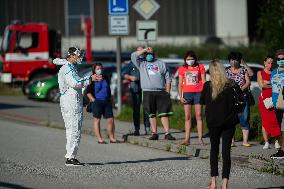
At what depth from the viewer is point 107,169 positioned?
50.2 ft

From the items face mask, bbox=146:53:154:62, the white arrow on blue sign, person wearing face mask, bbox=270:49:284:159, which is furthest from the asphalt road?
the white arrow on blue sign

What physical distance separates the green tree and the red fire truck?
34.7 ft

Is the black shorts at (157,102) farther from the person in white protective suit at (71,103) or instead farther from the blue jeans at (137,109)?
the person in white protective suit at (71,103)

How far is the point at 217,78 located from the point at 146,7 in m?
10.1

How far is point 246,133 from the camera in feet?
58.2

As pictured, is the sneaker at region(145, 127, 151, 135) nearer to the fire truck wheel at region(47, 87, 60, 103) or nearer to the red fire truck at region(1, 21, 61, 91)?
the fire truck wheel at region(47, 87, 60, 103)

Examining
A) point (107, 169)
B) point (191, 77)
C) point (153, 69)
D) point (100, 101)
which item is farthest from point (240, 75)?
point (107, 169)

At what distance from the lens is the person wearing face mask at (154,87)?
1894cm

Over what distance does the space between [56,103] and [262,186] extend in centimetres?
1893

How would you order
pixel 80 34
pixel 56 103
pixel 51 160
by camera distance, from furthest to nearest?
pixel 80 34 < pixel 56 103 < pixel 51 160

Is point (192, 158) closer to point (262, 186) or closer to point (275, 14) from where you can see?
point (262, 186)

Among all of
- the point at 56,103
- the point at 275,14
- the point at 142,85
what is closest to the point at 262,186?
the point at 142,85

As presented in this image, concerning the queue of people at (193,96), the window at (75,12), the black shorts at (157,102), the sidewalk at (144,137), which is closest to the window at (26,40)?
the sidewalk at (144,137)

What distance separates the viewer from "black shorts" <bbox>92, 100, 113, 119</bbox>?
19.2 meters
